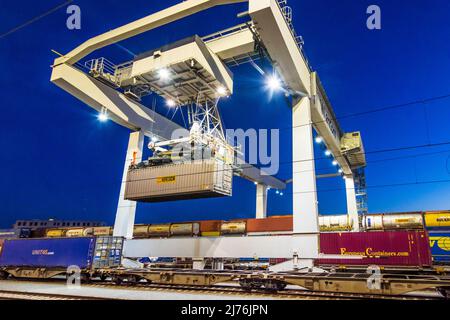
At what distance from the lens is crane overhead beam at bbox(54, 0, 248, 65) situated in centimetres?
1358

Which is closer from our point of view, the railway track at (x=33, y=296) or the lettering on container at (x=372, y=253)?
the railway track at (x=33, y=296)

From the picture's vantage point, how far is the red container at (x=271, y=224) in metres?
20.0

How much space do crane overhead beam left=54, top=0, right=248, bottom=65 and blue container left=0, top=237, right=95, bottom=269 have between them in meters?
11.1

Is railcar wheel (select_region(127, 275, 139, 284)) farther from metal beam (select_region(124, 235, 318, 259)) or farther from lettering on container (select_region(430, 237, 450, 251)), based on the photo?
lettering on container (select_region(430, 237, 450, 251))

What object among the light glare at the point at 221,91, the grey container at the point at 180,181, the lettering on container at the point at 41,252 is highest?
the light glare at the point at 221,91

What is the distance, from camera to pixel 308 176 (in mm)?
14406

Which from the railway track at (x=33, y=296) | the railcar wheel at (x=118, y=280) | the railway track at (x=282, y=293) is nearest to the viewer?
the railway track at (x=282, y=293)

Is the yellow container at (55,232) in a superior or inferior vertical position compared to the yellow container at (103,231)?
inferior

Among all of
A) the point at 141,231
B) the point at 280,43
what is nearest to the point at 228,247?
the point at 280,43

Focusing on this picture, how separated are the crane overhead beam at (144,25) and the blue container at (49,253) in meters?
11.1

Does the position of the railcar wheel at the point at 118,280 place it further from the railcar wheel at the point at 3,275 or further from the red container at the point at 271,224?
the red container at the point at 271,224

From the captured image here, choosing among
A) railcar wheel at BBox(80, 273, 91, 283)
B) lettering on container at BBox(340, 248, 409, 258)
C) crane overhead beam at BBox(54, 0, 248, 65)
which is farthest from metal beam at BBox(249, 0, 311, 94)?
railcar wheel at BBox(80, 273, 91, 283)

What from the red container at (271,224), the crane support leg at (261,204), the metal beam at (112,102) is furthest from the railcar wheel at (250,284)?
the crane support leg at (261,204)
